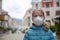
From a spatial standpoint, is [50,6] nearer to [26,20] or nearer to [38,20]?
[26,20]

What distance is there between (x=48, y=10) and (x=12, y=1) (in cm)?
36

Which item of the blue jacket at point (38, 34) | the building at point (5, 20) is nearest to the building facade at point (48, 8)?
the building at point (5, 20)

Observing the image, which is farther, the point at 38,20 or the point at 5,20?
the point at 5,20

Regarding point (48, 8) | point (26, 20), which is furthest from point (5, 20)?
point (48, 8)

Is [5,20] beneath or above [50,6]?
beneath

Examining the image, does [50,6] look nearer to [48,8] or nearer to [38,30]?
[48,8]

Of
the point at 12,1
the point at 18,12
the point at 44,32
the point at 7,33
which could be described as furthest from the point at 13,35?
the point at 44,32

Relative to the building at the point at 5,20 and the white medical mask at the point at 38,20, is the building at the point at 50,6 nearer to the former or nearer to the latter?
the building at the point at 5,20

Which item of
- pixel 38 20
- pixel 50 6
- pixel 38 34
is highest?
pixel 50 6

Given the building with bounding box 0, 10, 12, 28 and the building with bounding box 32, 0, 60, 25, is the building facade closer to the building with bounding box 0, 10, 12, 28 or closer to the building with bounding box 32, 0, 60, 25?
the building with bounding box 32, 0, 60, 25

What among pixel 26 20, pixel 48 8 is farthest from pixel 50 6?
pixel 26 20

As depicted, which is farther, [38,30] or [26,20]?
[26,20]

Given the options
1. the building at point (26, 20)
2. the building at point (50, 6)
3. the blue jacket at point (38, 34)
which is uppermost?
the building at point (50, 6)

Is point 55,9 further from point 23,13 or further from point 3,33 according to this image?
point 3,33
